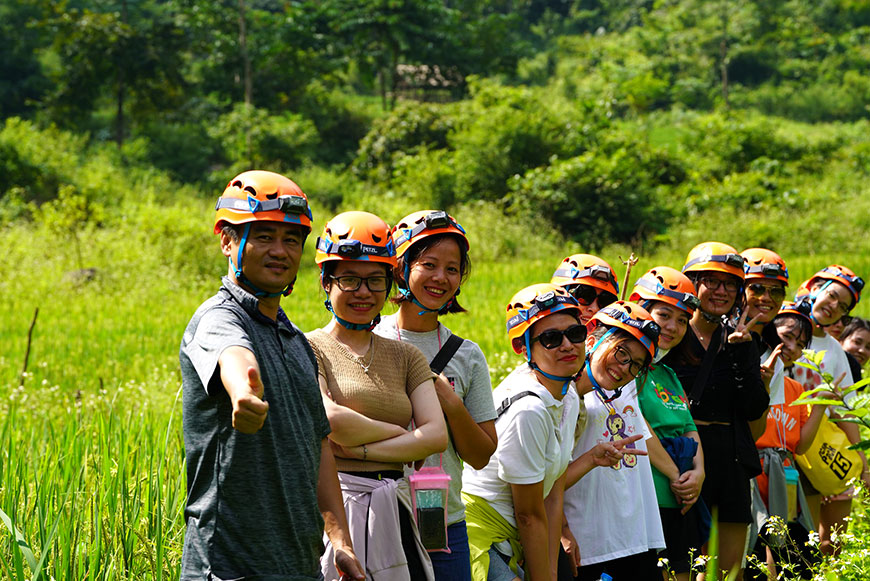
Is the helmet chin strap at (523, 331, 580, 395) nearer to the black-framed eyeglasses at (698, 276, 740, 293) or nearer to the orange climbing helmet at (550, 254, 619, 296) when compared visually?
the orange climbing helmet at (550, 254, 619, 296)

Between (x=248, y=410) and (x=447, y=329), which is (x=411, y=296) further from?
(x=248, y=410)

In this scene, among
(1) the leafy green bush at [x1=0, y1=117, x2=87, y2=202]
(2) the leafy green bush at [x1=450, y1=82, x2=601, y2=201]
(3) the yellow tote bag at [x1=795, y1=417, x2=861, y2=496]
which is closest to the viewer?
(3) the yellow tote bag at [x1=795, y1=417, x2=861, y2=496]

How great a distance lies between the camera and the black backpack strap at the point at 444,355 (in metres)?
3.10

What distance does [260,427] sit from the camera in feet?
6.68

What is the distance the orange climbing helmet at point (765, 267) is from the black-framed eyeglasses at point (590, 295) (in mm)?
978

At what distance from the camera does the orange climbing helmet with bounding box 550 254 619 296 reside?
13.7 ft

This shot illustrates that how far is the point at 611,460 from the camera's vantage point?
335 centimetres

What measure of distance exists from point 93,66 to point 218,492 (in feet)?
90.7

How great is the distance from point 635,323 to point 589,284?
58 cm

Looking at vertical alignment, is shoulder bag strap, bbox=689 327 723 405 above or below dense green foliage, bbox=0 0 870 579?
below

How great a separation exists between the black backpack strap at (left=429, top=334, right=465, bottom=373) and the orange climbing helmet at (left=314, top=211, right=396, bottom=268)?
433 mm

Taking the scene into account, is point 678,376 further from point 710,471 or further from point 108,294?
point 108,294

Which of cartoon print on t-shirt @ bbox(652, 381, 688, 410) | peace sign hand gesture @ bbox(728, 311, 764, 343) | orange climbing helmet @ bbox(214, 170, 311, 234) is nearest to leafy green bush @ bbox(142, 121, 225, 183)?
peace sign hand gesture @ bbox(728, 311, 764, 343)

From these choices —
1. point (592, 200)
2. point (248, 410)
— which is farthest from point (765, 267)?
point (592, 200)
